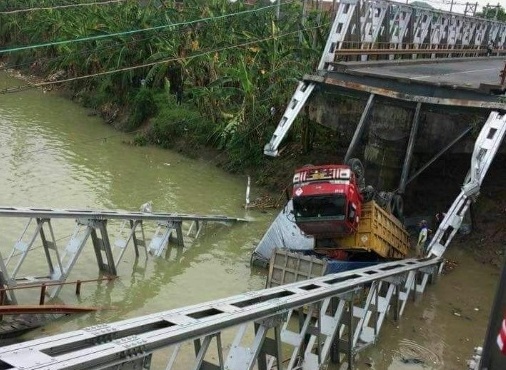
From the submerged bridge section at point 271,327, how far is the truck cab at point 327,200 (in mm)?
884

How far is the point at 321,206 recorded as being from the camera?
1132 centimetres

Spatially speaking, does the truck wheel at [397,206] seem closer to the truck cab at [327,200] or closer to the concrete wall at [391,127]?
the concrete wall at [391,127]

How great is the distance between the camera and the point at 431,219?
1585 centimetres

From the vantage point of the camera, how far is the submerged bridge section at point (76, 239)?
10.3 metres

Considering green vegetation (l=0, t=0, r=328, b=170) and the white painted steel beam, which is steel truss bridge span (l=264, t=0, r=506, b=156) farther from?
the white painted steel beam

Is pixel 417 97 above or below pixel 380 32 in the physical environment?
below

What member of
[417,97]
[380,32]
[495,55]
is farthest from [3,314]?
[495,55]

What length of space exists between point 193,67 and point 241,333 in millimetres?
19028

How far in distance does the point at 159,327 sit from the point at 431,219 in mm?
11931

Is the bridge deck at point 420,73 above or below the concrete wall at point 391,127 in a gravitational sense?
above

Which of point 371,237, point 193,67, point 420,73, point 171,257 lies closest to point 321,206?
point 371,237

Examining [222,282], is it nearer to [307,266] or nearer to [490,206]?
[307,266]

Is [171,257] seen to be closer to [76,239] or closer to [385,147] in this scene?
[76,239]

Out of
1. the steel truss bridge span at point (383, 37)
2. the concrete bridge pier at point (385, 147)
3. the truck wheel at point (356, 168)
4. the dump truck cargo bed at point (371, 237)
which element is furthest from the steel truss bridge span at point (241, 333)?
the steel truss bridge span at point (383, 37)
